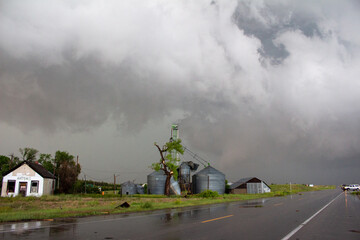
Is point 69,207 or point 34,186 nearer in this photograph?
point 69,207

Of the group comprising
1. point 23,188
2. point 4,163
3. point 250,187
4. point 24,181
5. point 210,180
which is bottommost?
point 250,187

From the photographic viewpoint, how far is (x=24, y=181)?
47.6m

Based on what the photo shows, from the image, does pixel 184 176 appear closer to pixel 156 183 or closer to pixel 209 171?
pixel 156 183

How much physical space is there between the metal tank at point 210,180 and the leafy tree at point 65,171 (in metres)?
29.1

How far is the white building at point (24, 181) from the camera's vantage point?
46750mm

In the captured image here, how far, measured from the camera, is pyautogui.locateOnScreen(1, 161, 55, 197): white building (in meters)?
46.8

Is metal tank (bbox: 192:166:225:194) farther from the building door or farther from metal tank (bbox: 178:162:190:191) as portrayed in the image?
the building door

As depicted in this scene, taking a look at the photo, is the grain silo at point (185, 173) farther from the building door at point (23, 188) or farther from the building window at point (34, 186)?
the building door at point (23, 188)

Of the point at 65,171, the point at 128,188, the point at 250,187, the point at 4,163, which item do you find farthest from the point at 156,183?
the point at 4,163

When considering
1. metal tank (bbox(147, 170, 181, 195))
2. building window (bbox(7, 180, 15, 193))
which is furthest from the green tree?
metal tank (bbox(147, 170, 181, 195))

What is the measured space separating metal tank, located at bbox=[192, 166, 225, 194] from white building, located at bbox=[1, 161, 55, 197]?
3494 centimetres

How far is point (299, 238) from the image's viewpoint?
9828 millimetres

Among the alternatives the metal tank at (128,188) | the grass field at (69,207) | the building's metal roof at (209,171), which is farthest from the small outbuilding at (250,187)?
the grass field at (69,207)

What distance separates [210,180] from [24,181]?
39.6m
